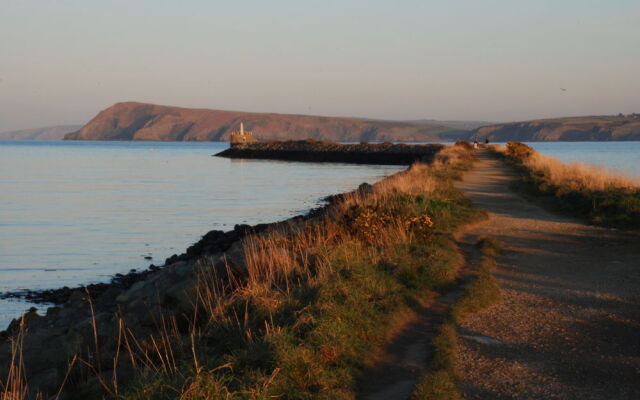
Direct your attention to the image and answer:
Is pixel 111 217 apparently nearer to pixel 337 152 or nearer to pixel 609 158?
pixel 609 158

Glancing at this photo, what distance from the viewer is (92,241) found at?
2048 centimetres

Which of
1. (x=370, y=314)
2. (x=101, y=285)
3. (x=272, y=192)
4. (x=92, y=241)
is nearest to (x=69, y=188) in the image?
(x=272, y=192)

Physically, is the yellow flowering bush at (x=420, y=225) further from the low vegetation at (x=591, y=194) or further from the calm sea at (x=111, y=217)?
the calm sea at (x=111, y=217)

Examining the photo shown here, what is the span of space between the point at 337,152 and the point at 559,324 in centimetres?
8839

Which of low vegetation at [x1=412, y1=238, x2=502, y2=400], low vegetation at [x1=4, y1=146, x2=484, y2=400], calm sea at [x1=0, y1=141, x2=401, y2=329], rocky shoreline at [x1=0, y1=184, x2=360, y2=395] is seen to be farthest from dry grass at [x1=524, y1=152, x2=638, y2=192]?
rocky shoreline at [x1=0, y1=184, x2=360, y2=395]

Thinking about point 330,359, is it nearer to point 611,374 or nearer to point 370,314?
point 370,314

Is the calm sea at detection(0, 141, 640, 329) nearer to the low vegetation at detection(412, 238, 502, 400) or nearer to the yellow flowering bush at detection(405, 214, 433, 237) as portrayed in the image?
the yellow flowering bush at detection(405, 214, 433, 237)

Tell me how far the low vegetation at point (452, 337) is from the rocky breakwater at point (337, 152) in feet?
221

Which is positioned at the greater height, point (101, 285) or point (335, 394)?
point (335, 394)

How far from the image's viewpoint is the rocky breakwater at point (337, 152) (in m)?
87.8

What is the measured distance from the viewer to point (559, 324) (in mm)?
7535

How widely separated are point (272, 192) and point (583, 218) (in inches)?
956

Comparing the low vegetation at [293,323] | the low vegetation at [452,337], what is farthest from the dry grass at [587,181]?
the low vegetation at [452,337]

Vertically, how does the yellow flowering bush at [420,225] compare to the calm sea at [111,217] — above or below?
above
